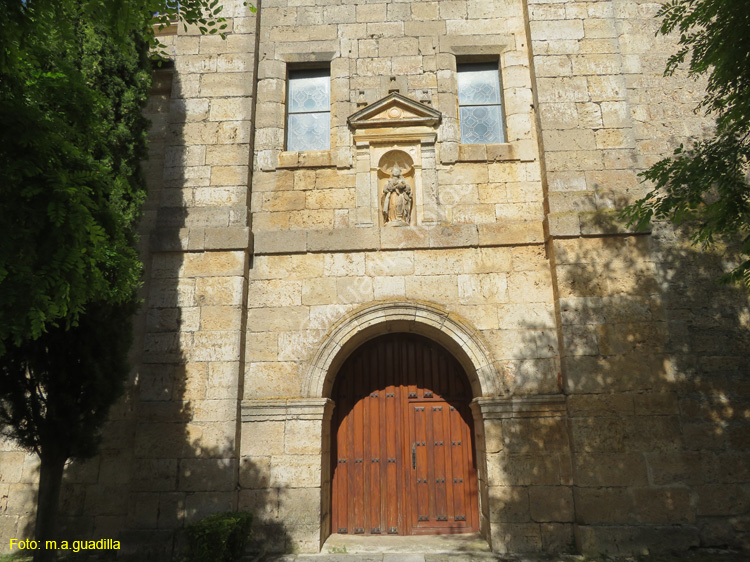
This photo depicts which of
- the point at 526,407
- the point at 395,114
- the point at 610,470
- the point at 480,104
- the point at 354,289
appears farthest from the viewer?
the point at 480,104

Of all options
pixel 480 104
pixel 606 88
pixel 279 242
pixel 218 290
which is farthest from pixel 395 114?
pixel 218 290

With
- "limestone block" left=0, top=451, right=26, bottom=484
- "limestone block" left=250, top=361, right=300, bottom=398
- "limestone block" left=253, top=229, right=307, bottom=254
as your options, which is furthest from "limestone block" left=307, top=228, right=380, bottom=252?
"limestone block" left=0, top=451, right=26, bottom=484

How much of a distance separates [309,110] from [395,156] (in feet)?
4.54

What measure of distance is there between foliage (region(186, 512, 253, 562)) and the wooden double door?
58.9 inches

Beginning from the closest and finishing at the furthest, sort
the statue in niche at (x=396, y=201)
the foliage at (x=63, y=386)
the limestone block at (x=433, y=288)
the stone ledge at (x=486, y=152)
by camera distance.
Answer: the foliage at (x=63, y=386)
the limestone block at (x=433, y=288)
the statue in niche at (x=396, y=201)
the stone ledge at (x=486, y=152)

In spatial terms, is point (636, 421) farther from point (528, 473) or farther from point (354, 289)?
point (354, 289)

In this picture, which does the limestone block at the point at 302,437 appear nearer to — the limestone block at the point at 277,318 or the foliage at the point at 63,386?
the limestone block at the point at 277,318

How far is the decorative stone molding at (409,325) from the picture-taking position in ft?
19.8

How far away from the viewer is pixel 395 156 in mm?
6918

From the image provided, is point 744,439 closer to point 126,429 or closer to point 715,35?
point 715,35

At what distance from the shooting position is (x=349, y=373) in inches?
268

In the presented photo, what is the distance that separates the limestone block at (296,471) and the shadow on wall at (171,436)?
12 cm

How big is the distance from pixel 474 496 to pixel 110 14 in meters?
5.95

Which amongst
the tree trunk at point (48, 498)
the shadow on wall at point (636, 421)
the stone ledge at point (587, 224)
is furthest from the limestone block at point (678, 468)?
the tree trunk at point (48, 498)
